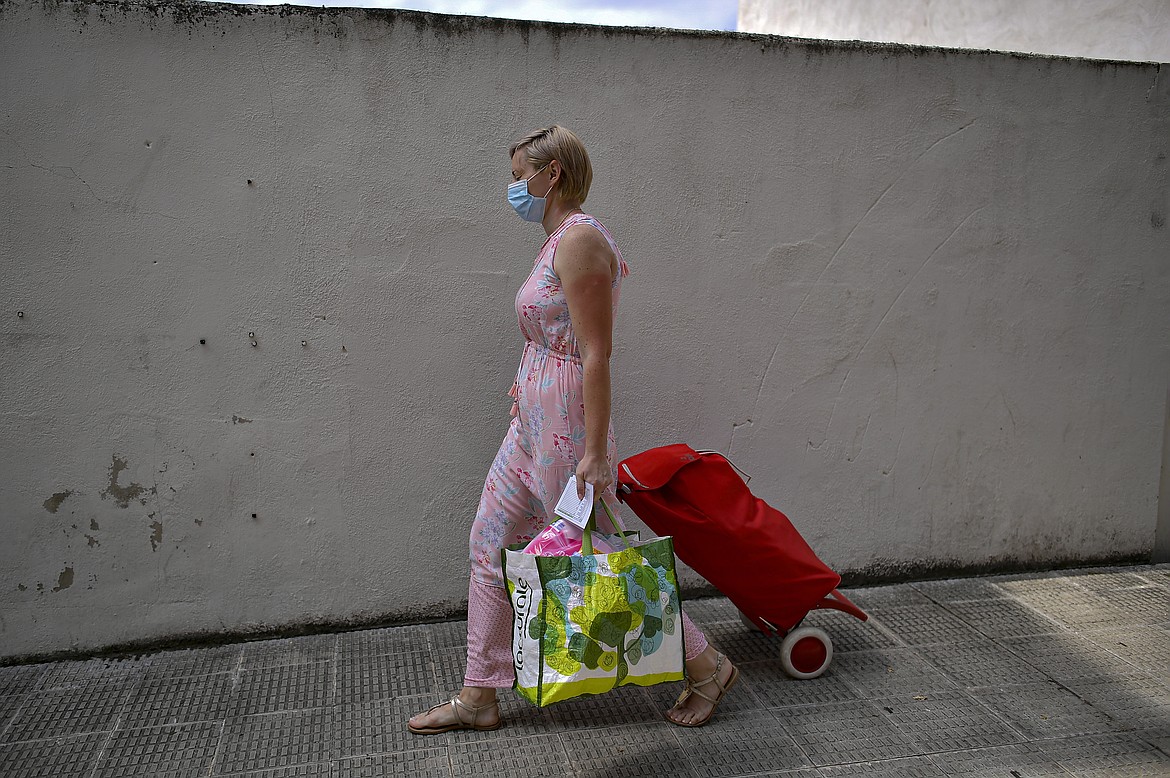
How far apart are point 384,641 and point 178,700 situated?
0.74 metres

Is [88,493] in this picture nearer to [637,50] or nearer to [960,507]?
[637,50]

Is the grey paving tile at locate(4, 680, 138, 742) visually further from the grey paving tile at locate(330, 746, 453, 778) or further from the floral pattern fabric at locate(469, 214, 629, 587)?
the floral pattern fabric at locate(469, 214, 629, 587)

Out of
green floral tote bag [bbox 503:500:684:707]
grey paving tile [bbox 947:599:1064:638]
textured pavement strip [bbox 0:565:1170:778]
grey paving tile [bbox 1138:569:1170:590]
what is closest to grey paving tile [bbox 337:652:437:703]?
textured pavement strip [bbox 0:565:1170:778]

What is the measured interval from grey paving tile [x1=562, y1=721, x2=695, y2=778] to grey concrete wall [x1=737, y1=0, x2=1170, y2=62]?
13.3 ft

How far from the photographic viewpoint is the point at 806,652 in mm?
3342

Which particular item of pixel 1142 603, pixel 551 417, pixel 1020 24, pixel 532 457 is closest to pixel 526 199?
pixel 551 417

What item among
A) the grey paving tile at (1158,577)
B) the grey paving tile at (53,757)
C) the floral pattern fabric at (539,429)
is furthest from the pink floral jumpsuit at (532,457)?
the grey paving tile at (1158,577)

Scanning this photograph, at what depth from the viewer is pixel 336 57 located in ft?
11.0

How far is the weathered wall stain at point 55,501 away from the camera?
11.0ft

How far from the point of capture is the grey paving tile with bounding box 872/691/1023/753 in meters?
2.96

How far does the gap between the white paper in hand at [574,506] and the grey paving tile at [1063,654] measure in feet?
6.32

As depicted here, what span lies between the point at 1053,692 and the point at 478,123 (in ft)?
9.47

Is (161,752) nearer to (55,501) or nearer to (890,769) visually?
(55,501)

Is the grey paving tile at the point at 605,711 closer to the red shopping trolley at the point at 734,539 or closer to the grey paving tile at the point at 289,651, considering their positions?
the red shopping trolley at the point at 734,539
